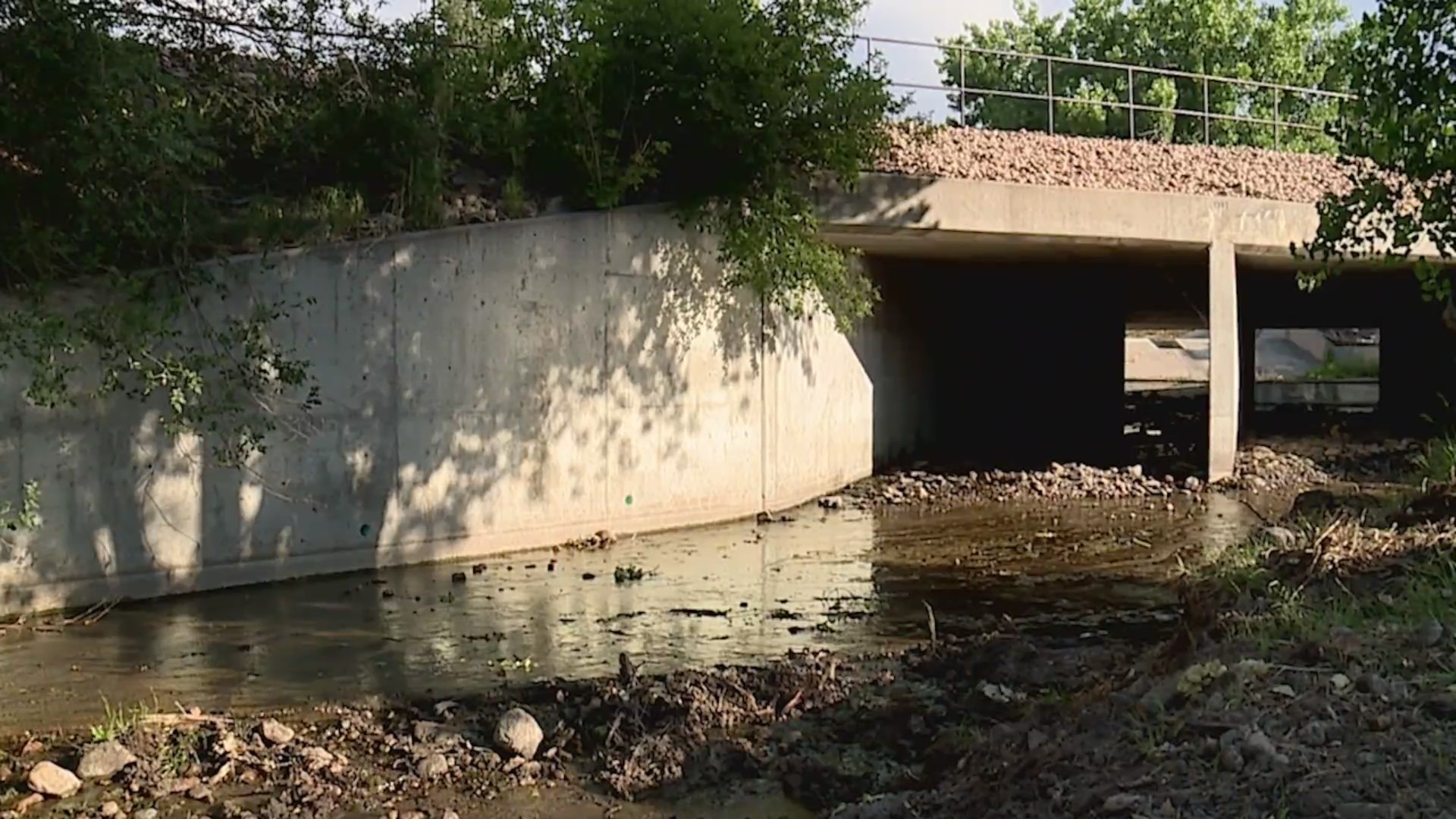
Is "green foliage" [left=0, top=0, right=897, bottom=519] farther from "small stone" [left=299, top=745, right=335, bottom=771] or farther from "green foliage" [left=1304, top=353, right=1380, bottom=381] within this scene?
"green foliage" [left=1304, top=353, right=1380, bottom=381]

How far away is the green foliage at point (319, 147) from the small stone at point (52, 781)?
3060 mm

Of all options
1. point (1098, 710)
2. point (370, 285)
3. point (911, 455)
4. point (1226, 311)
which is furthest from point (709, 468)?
point (1098, 710)

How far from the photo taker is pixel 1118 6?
133 ft

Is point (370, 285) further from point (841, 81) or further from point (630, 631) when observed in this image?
point (841, 81)

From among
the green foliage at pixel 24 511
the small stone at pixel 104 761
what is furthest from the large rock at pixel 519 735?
the green foliage at pixel 24 511

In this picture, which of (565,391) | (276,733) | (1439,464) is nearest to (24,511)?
(276,733)

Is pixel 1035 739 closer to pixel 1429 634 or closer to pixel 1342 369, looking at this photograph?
pixel 1429 634

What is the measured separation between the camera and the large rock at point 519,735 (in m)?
5.53

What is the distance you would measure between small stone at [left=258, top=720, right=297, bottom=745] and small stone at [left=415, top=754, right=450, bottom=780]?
680 mm

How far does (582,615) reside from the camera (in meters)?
8.41

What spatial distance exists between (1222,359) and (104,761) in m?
13.3

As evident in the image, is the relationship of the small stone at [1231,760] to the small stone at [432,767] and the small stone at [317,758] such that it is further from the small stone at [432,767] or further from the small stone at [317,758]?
the small stone at [317,758]

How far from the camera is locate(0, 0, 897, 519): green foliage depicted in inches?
300

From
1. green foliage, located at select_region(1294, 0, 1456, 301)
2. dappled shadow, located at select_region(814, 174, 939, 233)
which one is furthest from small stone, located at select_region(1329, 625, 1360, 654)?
dappled shadow, located at select_region(814, 174, 939, 233)
